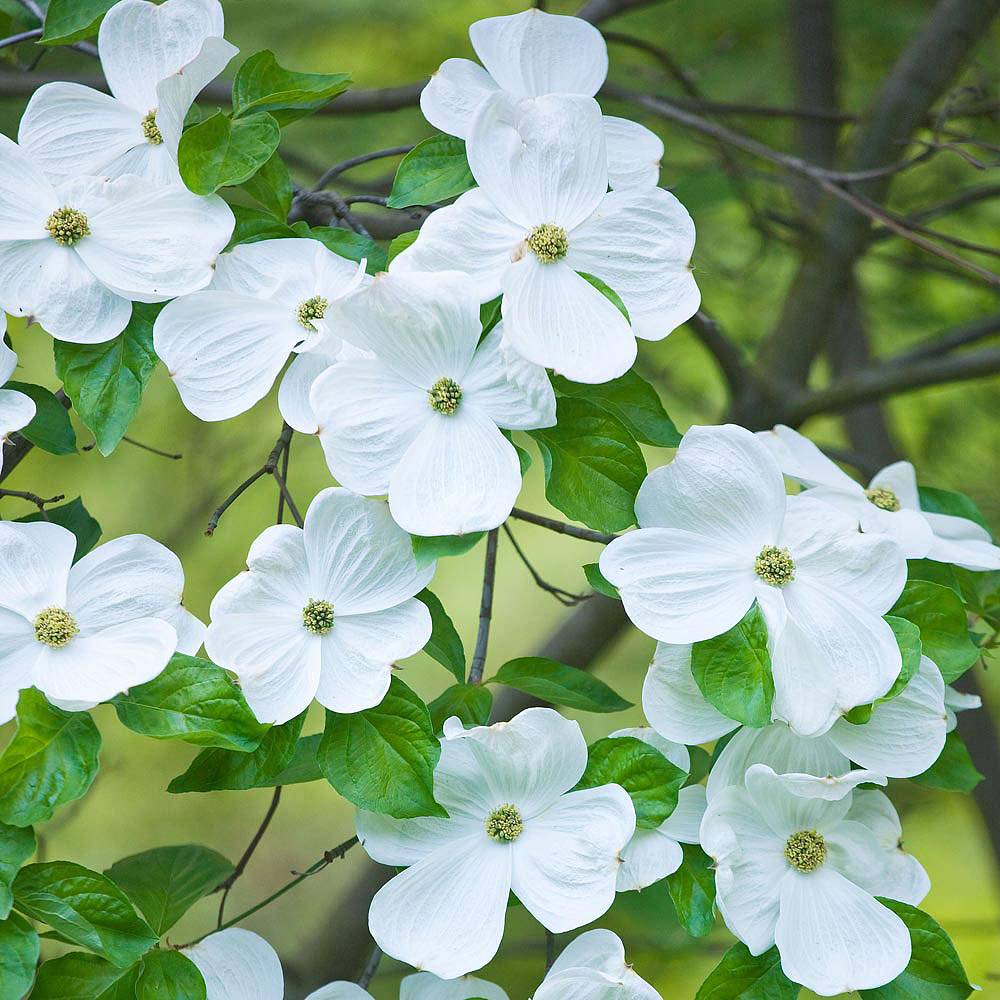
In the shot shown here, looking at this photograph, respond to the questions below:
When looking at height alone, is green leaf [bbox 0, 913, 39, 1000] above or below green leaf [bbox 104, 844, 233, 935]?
above

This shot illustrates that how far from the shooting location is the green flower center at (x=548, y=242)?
1.45 feet

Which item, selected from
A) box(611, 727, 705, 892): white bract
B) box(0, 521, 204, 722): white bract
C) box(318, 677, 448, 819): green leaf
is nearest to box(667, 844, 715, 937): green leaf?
box(611, 727, 705, 892): white bract

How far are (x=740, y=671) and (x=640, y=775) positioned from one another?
6 cm

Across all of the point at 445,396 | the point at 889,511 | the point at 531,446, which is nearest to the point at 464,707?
the point at 445,396

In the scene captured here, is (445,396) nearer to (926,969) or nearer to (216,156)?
(216,156)

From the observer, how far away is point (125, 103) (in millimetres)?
492

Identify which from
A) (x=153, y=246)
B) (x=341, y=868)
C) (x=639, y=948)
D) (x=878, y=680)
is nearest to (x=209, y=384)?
(x=153, y=246)

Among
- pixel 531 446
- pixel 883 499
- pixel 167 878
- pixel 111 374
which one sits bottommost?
pixel 531 446

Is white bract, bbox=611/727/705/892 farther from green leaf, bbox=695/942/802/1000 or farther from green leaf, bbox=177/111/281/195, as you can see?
green leaf, bbox=177/111/281/195

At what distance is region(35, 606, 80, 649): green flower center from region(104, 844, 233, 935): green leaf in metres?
0.16

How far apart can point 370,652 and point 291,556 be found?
0.05 metres

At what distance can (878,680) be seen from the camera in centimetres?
44

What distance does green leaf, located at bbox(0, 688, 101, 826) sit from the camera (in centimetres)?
41

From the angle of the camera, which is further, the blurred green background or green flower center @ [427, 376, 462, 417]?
the blurred green background
